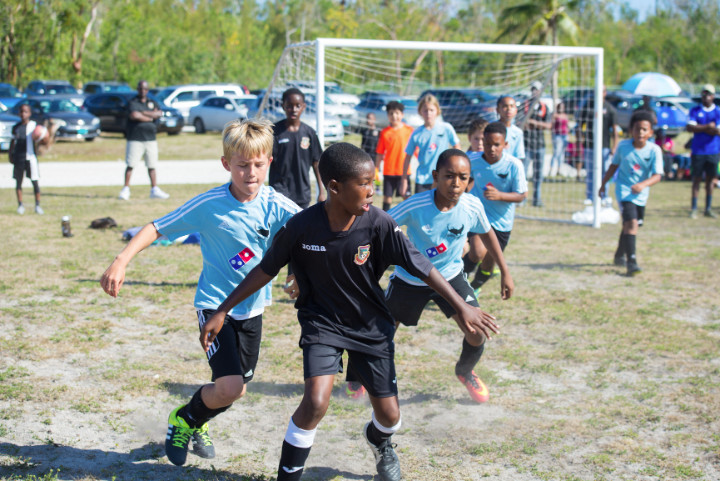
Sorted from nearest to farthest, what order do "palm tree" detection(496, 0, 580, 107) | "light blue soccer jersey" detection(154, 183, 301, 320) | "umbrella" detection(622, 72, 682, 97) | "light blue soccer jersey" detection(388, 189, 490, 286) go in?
"light blue soccer jersey" detection(154, 183, 301, 320), "light blue soccer jersey" detection(388, 189, 490, 286), "umbrella" detection(622, 72, 682, 97), "palm tree" detection(496, 0, 580, 107)

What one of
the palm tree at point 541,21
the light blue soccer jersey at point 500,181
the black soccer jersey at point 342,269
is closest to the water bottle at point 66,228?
the light blue soccer jersey at point 500,181

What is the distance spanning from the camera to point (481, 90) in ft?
57.3

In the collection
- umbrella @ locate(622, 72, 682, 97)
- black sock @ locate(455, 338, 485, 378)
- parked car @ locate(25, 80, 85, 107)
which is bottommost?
black sock @ locate(455, 338, 485, 378)

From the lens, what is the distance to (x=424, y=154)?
9.16 meters

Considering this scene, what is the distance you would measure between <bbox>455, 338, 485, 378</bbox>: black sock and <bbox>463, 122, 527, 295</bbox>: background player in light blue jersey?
1756 mm

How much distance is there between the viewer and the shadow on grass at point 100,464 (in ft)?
12.5

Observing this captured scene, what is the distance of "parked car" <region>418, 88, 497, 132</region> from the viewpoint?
54.8ft

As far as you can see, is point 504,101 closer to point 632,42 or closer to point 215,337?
point 215,337

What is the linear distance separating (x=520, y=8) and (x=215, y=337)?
34979 mm

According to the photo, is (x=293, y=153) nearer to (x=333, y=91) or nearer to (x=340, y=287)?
(x=340, y=287)

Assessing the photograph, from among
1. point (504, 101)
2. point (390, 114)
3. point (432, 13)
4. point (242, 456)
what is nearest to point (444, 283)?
point (242, 456)

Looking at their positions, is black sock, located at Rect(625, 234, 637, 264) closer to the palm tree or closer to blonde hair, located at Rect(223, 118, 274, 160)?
blonde hair, located at Rect(223, 118, 274, 160)

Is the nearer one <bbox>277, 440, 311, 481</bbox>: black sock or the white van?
<bbox>277, 440, 311, 481</bbox>: black sock

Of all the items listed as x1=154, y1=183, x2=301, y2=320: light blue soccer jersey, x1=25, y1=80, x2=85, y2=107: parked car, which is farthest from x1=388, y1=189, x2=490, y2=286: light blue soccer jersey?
x1=25, y1=80, x2=85, y2=107: parked car
